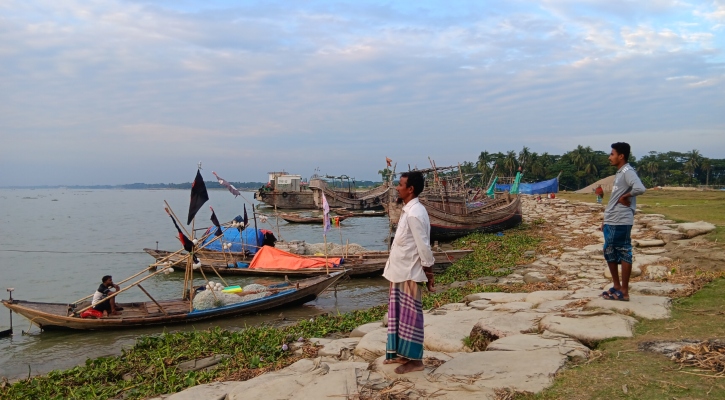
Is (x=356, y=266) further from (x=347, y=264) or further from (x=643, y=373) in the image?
(x=643, y=373)

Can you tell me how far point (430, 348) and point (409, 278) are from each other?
1.66 metres

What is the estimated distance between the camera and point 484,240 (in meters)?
18.9

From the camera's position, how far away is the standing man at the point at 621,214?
531 cm

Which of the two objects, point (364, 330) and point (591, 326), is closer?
point (591, 326)

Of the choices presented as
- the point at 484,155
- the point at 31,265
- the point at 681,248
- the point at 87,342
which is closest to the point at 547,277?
the point at 681,248

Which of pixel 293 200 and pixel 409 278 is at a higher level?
pixel 409 278

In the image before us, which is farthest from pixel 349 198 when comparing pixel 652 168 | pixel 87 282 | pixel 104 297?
pixel 652 168

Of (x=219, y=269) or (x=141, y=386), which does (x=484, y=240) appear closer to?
(x=219, y=269)

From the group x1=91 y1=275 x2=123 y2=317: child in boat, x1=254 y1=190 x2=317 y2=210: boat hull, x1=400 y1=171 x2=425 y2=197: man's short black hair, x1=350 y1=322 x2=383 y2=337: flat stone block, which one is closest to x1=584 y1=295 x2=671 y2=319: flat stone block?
x1=350 y1=322 x2=383 y2=337: flat stone block

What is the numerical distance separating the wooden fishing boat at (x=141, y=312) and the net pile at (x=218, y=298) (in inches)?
9.9

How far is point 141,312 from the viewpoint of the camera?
393 inches

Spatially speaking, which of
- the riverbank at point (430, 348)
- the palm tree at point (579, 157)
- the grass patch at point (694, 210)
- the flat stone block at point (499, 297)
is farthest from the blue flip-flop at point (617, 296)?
the palm tree at point (579, 157)

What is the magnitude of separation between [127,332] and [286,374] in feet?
21.5

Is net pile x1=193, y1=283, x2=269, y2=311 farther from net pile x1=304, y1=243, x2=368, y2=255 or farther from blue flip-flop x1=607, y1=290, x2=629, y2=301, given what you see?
blue flip-flop x1=607, y1=290, x2=629, y2=301
